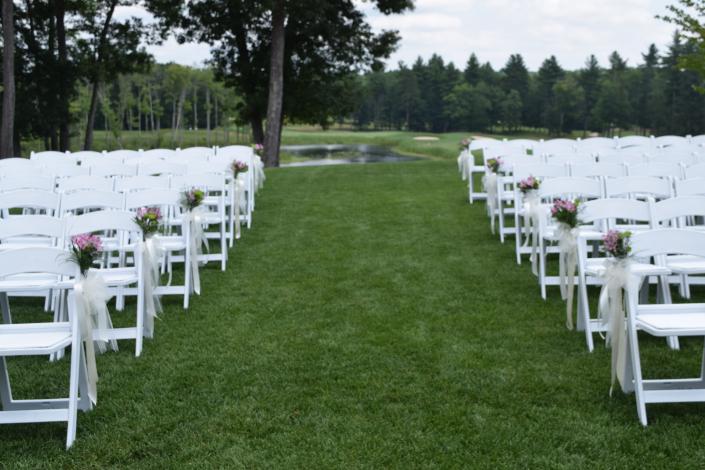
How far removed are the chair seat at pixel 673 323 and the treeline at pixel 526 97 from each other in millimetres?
64342

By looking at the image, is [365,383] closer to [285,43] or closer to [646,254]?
[646,254]

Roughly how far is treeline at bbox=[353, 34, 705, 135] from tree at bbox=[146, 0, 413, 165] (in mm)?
42115

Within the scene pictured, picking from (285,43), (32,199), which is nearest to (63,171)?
(32,199)

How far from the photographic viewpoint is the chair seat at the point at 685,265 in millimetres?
5348

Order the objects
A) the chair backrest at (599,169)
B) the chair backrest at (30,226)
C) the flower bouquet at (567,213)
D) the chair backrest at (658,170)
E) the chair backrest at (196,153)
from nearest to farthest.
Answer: the chair backrest at (30,226) < the flower bouquet at (567,213) < the chair backrest at (599,169) < the chair backrest at (658,170) < the chair backrest at (196,153)

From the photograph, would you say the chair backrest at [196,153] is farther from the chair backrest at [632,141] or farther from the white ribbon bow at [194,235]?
the chair backrest at [632,141]

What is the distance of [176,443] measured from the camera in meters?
4.02

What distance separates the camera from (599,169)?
325 inches

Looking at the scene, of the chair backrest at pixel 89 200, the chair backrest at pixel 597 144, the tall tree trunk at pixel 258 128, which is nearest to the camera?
the chair backrest at pixel 89 200

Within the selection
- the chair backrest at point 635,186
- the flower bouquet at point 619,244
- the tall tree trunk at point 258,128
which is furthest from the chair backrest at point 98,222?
the tall tree trunk at point 258,128

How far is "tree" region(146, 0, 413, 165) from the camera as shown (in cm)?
2595

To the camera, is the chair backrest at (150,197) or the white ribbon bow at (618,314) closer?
the white ribbon bow at (618,314)

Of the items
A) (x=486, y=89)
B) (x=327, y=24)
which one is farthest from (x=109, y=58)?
(x=486, y=89)

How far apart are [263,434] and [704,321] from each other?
2.63 m
